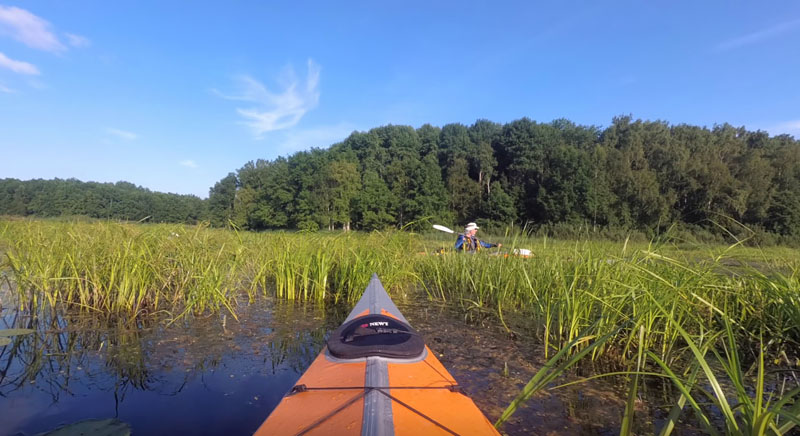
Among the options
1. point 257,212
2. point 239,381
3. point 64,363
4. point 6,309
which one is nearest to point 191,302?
point 64,363

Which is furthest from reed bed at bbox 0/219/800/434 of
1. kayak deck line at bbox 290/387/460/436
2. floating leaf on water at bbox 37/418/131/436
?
floating leaf on water at bbox 37/418/131/436

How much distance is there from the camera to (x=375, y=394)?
6.25ft

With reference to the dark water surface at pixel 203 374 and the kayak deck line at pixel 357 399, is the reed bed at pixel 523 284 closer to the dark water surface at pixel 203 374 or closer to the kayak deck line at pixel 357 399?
the dark water surface at pixel 203 374

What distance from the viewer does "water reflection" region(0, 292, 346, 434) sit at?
2395 millimetres

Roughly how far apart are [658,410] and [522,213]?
31.6m

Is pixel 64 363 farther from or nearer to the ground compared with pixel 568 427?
farther from the ground

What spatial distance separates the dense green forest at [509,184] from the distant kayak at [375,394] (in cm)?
1735

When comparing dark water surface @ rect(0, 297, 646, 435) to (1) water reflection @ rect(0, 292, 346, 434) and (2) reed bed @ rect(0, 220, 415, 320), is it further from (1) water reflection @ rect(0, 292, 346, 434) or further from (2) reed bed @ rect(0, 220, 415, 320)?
(2) reed bed @ rect(0, 220, 415, 320)

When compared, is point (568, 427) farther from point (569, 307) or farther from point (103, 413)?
point (103, 413)

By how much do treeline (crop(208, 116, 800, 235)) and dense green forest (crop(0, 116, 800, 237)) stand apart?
0.10 meters

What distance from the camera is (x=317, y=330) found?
165 inches

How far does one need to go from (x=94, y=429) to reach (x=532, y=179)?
3425 centimetres

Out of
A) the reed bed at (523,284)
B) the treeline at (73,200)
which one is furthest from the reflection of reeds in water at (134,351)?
the treeline at (73,200)

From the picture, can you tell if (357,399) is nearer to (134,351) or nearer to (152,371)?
(152,371)
